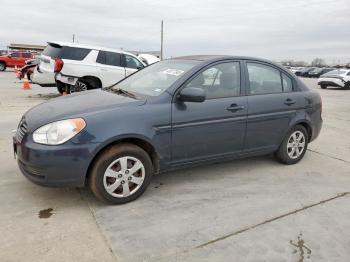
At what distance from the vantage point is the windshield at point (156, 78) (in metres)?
3.91

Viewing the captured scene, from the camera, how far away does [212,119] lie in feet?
12.9

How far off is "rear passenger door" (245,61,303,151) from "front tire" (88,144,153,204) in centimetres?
150

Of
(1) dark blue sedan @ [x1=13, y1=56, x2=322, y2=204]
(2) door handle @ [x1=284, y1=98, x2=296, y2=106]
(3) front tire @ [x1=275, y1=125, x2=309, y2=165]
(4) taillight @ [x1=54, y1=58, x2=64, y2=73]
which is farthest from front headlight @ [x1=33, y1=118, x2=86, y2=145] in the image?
(4) taillight @ [x1=54, y1=58, x2=64, y2=73]

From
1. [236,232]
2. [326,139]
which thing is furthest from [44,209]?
[326,139]

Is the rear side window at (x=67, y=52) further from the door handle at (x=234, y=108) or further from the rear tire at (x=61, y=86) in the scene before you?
A: the door handle at (x=234, y=108)

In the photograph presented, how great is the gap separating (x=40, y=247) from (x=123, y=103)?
157 cm

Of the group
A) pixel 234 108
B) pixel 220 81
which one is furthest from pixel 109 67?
pixel 234 108

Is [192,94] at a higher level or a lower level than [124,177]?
higher

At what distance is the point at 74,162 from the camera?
126 inches

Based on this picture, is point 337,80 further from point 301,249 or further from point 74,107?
point 74,107

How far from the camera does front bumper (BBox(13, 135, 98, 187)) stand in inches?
124

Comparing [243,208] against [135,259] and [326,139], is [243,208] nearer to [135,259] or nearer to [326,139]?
[135,259]

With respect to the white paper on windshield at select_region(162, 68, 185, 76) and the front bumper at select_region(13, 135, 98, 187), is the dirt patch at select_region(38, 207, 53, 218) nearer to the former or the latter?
the front bumper at select_region(13, 135, 98, 187)

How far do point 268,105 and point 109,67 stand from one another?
24.1 ft
